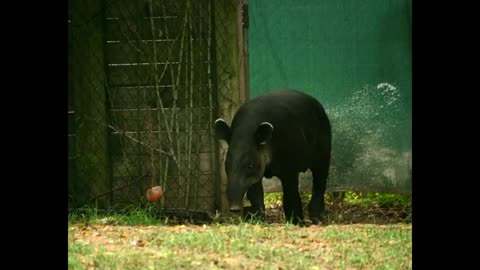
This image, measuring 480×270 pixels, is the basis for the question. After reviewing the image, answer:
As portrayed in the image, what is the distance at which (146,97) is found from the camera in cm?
827

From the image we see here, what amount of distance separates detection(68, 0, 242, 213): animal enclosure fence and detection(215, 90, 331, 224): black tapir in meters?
0.65

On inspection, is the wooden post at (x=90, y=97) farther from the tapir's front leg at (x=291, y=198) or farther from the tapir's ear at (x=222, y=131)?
the tapir's front leg at (x=291, y=198)

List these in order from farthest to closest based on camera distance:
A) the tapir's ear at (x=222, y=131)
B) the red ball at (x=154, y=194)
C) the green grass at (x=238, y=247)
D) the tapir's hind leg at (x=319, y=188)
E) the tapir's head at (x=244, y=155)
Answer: the tapir's hind leg at (x=319, y=188) < the red ball at (x=154, y=194) < the tapir's ear at (x=222, y=131) < the tapir's head at (x=244, y=155) < the green grass at (x=238, y=247)

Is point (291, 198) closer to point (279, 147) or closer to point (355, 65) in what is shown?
point (279, 147)

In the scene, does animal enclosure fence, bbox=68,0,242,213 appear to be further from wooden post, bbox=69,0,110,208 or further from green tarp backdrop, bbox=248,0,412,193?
green tarp backdrop, bbox=248,0,412,193

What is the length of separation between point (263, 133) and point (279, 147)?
0.35 m

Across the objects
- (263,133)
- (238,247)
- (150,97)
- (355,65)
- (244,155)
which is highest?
(355,65)

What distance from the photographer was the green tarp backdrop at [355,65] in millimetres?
8164

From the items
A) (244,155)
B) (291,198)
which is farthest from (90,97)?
(291,198)

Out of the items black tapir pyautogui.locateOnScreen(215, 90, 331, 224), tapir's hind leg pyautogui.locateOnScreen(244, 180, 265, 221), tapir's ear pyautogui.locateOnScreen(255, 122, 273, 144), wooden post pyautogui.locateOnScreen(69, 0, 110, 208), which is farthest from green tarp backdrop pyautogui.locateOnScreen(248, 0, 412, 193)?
wooden post pyautogui.locateOnScreen(69, 0, 110, 208)

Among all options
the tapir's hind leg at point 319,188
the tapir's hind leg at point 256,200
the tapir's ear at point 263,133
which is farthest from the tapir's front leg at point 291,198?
the tapir's hind leg at point 319,188

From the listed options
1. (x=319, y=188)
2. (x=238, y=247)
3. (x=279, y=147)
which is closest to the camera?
(x=238, y=247)

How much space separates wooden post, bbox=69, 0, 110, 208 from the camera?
8.18 meters

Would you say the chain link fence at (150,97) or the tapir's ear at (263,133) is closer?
the tapir's ear at (263,133)
